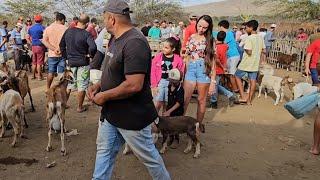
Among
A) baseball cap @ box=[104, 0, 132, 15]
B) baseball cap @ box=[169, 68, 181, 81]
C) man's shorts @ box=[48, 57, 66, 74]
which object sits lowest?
man's shorts @ box=[48, 57, 66, 74]

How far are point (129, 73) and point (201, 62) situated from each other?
3.15 metres

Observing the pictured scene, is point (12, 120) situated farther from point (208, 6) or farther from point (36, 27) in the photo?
point (208, 6)

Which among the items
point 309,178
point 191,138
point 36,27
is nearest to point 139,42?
point 191,138

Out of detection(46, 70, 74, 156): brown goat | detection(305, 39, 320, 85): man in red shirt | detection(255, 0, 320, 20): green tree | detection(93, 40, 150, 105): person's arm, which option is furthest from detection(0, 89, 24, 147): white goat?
detection(255, 0, 320, 20): green tree

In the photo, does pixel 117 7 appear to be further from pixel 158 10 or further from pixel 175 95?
pixel 158 10

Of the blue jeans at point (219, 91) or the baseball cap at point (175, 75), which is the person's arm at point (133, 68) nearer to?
the baseball cap at point (175, 75)

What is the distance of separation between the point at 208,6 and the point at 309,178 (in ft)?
293

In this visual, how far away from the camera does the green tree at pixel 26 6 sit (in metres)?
35.6

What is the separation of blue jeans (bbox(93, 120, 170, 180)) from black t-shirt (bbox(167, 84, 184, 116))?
2.60 metres

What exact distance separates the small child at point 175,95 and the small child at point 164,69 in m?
0.09

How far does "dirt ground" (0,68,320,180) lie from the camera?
17.7 feet

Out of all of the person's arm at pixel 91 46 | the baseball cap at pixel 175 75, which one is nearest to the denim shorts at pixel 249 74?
the person's arm at pixel 91 46

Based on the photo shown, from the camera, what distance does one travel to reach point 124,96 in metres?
3.36

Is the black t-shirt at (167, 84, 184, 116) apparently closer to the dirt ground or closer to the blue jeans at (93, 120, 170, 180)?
the dirt ground
